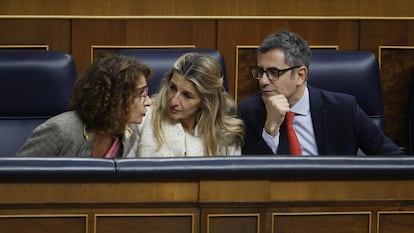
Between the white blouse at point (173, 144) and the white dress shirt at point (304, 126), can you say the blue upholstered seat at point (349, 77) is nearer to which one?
the white dress shirt at point (304, 126)

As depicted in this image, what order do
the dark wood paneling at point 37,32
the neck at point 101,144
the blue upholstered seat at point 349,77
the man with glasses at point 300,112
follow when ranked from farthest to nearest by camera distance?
the dark wood paneling at point 37,32, the blue upholstered seat at point 349,77, the man with glasses at point 300,112, the neck at point 101,144

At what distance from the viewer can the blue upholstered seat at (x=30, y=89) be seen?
164cm

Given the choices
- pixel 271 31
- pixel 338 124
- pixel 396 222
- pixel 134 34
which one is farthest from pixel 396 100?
pixel 396 222

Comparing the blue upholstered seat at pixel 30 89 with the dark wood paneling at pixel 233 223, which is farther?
the blue upholstered seat at pixel 30 89

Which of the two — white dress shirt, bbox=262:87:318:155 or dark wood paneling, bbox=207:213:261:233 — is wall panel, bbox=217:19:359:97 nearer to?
white dress shirt, bbox=262:87:318:155

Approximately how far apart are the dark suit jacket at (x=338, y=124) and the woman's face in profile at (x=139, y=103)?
0.63 ft

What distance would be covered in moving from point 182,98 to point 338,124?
281 mm

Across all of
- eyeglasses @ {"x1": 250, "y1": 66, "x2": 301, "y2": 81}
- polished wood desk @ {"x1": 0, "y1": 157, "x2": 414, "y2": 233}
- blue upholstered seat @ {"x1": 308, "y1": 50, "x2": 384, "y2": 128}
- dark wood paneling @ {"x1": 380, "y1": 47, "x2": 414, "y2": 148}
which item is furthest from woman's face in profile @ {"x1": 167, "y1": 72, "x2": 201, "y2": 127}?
dark wood paneling @ {"x1": 380, "y1": 47, "x2": 414, "y2": 148}

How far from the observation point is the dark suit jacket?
5.35 ft

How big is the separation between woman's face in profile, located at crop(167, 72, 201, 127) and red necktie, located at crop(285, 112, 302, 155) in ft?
0.52

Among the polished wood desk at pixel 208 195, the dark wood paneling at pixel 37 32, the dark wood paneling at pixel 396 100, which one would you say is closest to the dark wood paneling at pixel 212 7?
the dark wood paneling at pixel 37 32

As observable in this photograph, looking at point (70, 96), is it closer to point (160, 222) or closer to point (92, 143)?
point (92, 143)

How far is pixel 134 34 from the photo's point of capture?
6.52ft

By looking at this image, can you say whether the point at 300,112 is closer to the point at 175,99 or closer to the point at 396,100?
the point at 175,99
